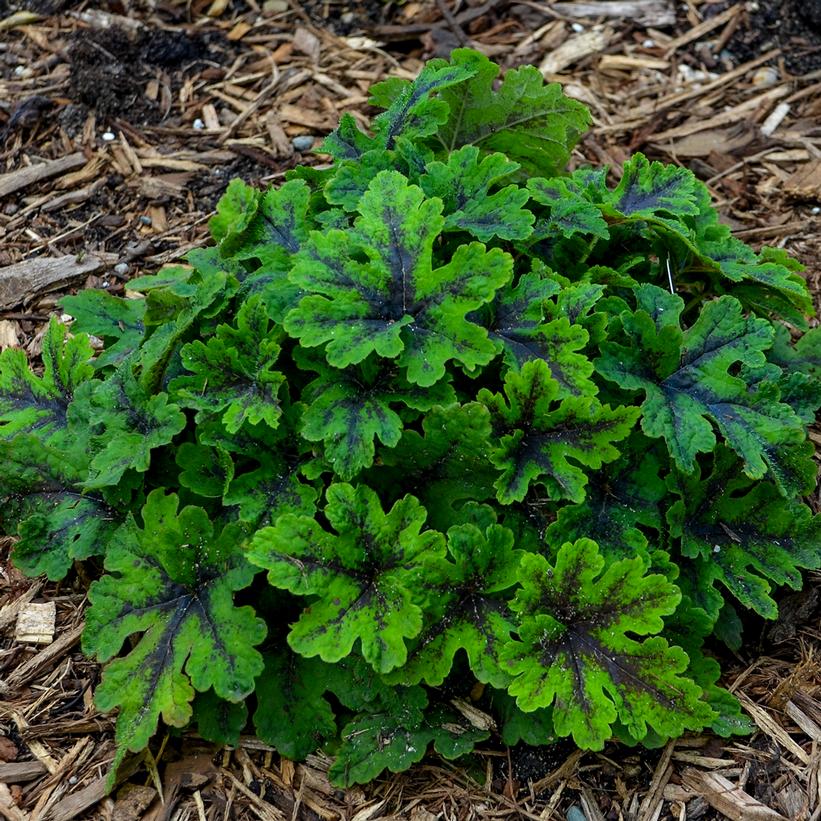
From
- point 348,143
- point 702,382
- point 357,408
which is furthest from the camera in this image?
point 348,143

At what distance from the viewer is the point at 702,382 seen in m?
2.78

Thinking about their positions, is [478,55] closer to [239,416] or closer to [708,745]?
[239,416]

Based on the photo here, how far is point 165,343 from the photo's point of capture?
2.87 m

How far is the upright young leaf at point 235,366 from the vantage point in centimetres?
269

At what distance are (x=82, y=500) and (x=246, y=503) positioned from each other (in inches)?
25.5

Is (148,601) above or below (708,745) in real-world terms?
above

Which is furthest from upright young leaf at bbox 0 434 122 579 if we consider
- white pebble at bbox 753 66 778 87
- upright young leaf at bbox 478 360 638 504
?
white pebble at bbox 753 66 778 87

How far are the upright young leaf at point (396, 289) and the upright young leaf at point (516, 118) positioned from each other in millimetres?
746

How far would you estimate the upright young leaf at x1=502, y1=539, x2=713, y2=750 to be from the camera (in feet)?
8.09

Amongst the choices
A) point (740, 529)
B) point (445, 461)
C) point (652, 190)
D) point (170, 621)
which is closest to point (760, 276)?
point (652, 190)

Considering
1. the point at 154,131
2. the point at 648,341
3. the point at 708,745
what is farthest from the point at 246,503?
the point at 154,131

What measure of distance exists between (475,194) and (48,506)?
1633 mm

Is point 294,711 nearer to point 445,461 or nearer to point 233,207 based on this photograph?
point 445,461

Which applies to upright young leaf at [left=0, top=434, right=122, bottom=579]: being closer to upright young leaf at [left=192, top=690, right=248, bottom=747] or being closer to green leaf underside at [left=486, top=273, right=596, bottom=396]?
upright young leaf at [left=192, top=690, right=248, bottom=747]
